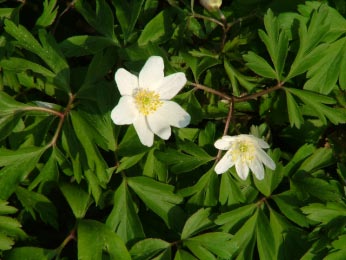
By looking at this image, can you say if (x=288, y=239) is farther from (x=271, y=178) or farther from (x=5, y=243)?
(x=5, y=243)

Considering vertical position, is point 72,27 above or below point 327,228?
above

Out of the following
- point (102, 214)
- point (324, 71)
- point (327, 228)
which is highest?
point (324, 71)

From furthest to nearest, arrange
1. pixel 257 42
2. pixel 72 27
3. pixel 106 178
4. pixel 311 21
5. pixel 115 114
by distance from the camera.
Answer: pixel 72 27, pixel 257 42, pixel 311 21, pixel 106 178, pixel 115 114

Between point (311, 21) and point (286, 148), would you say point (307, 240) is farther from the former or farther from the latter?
point (311, 21)

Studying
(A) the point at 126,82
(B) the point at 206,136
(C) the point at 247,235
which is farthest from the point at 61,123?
(C) the point at 247,235

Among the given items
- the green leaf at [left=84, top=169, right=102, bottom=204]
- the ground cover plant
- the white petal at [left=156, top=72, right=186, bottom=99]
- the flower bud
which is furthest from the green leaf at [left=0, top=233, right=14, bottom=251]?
the flower bud

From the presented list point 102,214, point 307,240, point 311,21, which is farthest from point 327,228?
point 102,214
